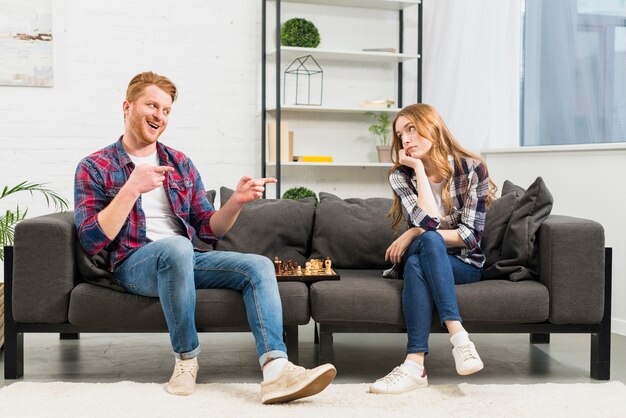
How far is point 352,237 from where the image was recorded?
3.44 m

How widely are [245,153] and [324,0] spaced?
1095 millimetres

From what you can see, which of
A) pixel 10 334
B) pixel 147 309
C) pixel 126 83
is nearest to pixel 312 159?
pixel 126 83

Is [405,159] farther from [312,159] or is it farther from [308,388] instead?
[312,159]

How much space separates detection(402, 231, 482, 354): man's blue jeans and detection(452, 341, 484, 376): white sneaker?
111mm

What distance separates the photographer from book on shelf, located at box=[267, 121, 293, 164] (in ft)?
16.6

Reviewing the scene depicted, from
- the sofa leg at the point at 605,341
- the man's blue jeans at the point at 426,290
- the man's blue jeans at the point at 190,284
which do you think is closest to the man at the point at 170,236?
the man's blue jeans at the point at 190,284

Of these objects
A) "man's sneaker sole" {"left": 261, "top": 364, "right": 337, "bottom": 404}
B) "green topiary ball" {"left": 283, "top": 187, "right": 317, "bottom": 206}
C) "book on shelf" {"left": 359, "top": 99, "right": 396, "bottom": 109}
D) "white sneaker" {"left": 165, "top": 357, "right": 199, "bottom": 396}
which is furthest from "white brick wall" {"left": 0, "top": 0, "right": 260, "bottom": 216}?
"man's sneaker sole" {"left": 261, "top": 364, "right": 337, "bottom": 404}

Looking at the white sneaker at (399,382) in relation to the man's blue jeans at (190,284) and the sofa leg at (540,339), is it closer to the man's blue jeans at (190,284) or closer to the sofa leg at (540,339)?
the man's blue jeans at (190,284)

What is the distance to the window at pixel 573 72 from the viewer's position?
13.6ft

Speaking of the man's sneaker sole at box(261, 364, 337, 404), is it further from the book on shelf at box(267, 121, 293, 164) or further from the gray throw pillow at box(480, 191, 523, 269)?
the book on shelf at box(267, 121, 293, 164)

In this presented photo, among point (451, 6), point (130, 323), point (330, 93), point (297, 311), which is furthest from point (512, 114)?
point (130, 323)

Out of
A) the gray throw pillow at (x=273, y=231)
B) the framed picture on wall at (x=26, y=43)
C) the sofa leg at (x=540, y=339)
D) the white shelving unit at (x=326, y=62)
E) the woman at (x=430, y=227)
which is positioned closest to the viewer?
the woman at (x=430, y=227)

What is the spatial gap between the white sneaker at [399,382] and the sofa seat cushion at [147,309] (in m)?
0.36

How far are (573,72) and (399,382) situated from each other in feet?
8.05
